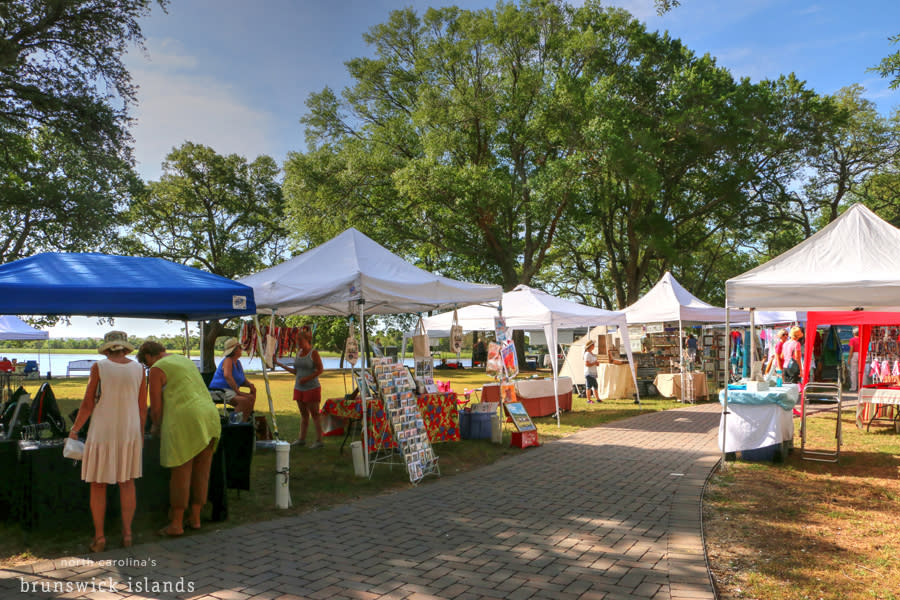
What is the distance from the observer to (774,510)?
577 centimetres

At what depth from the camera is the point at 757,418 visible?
782 centimetres

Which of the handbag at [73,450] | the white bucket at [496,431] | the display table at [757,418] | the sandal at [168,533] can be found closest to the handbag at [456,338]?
the white bucket at [496,431]

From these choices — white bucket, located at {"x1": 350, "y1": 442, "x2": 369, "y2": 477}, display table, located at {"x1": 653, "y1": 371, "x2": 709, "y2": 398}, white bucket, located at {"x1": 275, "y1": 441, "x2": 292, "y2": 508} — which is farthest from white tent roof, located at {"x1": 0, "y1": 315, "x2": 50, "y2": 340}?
display table, located at {"x1": 653, "y1": 371, "x2": 709, "y2": 398}

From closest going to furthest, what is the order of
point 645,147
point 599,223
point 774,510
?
point 774,510 < point 645,147 < point 599,223

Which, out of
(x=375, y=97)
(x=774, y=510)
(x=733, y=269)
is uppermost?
(x=375, y=97)

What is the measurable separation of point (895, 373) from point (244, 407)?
39.2ft

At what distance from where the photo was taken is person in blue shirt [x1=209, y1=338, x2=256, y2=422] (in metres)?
7.98

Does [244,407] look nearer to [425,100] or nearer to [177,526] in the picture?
[177,526]

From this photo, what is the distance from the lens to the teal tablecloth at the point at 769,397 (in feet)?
25.0

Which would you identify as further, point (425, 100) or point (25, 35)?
point (425, 100)

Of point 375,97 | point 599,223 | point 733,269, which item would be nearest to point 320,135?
point 375,97

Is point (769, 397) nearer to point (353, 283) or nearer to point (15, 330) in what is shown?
point (353, 283)

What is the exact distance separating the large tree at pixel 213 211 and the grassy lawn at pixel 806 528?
29.6 meters

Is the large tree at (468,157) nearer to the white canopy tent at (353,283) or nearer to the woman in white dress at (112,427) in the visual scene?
the white canopy tent at (353,283)
